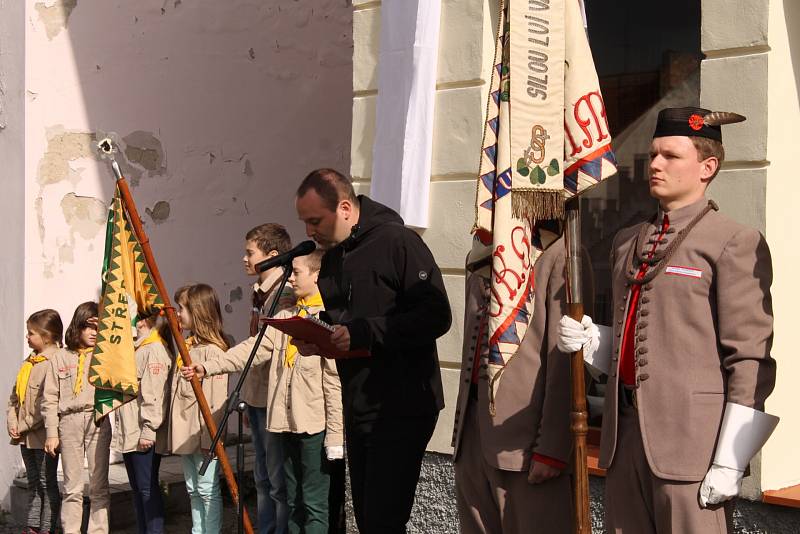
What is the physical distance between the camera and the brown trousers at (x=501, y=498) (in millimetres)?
3617

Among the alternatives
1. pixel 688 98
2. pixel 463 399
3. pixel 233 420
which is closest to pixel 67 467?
pixel 233 420

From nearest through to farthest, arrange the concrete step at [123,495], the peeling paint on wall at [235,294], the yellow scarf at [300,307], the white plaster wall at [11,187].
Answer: the yellow scarf at [300,307], the concrete step at [123,495], the white plaster wall at [11,187], the peeling paint on wall at [235,294]

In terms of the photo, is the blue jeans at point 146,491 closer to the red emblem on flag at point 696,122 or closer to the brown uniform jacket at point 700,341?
the brown uniform jacket at point 700,341

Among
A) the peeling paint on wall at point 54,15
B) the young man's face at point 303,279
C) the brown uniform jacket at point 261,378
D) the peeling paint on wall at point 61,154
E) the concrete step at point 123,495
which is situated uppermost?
the peeling paint on wall at point 54,15

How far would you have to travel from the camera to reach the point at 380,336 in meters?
3.97

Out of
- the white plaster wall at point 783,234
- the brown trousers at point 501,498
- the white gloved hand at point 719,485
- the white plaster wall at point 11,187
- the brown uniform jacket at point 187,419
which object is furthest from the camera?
the white plaster wall at point 11,187

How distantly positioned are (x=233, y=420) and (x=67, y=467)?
1601mm

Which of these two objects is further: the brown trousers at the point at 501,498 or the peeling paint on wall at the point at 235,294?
the peeling paint on wall at the point at 235,294

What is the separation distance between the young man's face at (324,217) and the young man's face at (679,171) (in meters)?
1.35

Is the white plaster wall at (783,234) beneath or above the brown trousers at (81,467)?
above

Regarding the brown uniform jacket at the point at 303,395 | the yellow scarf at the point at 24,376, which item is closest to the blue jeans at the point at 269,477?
the brown uniform jacket at the point at 303,395

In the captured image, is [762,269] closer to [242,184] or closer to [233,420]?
[233,420]

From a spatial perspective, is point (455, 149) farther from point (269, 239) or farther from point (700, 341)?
point (700, 341)

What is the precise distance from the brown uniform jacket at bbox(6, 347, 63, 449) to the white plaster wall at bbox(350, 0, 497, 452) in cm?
261
